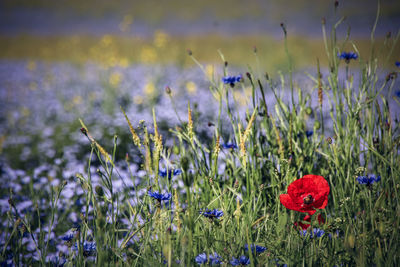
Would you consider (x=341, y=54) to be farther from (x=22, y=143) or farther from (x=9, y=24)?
(x=9, y=24)

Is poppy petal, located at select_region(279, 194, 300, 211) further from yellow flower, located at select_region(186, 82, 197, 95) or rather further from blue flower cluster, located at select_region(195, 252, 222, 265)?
yellow flower, located at select_region(186, 82, 197, 95)

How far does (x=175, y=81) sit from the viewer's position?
609 centimetres

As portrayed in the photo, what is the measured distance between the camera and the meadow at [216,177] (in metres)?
1.12

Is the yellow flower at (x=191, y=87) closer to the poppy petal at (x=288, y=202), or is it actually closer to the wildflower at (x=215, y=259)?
the poppy petal at (x=288, y=202)

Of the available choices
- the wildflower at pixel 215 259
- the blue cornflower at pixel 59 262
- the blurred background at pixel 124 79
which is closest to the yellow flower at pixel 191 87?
the blurred background at pixel 124 79

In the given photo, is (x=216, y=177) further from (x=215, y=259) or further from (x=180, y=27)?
(x=180, y=27)

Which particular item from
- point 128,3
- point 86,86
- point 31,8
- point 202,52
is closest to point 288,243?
point 86,86

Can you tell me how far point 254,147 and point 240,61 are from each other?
6.67m

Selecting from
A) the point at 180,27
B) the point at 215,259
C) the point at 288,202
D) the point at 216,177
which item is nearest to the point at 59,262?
the point at 215,259

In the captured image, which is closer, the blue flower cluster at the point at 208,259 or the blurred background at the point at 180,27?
the blue flower cluster at the point at 208,259

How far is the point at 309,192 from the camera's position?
4.09 ft

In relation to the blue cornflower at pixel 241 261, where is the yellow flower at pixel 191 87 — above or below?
below

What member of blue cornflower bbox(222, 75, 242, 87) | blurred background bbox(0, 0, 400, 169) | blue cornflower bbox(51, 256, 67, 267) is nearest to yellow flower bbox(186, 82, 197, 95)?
blurred background bbox(0, 0, 400, 169)

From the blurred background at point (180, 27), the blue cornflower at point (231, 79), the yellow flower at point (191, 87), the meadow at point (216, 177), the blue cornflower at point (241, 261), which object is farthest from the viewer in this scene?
the blurred background at point (180, 27)
